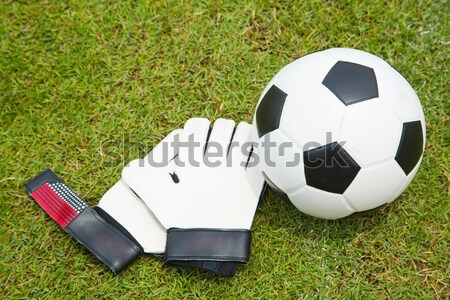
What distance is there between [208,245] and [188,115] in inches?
33.2

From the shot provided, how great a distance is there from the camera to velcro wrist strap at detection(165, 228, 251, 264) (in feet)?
7.72

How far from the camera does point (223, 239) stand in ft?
7.79

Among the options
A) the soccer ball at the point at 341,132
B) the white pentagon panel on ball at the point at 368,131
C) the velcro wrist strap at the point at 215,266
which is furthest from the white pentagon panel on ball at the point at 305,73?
the velcro wrist strap at the point at 215,266

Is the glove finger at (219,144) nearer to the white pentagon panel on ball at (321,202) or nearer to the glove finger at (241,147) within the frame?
the glove finger at (241,147)

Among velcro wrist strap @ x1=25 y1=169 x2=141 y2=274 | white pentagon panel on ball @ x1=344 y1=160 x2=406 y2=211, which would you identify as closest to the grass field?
velcro wrist strap @ x1=25 y1=169 x2=141 y2=274

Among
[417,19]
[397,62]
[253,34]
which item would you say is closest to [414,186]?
[397,62]

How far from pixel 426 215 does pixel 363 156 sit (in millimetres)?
838

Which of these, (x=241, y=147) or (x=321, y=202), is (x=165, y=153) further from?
(x=321, y=202)

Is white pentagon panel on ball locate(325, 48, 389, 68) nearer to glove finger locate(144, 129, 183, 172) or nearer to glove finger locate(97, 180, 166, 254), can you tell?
glove finger locate(144, 129, 183, 172)

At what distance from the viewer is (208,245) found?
7.76 feet

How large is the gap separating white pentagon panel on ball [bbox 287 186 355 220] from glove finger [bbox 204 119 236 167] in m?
0.51

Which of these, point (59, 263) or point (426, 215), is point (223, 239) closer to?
point (59, 263)

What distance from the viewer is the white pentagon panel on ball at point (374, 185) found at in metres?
2.01

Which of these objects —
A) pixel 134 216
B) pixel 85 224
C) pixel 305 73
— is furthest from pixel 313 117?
pixel 85 224
